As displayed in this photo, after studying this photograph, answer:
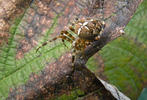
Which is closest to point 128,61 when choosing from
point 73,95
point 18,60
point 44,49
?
point 73,95

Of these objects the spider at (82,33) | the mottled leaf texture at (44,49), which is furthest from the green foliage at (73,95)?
the spider at (82,33)

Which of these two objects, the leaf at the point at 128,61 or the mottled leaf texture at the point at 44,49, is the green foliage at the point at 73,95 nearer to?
the mottled leaf texture at the point at 44,49

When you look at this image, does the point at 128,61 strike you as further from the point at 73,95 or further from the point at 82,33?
the point at 82,33

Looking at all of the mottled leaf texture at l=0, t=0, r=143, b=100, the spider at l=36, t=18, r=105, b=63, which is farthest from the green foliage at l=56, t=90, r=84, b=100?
the spider at l=36, t=18, r=105, b=63

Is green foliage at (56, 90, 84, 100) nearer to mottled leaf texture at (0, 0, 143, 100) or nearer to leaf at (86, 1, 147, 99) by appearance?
mottled leaf texture at (0, 0, 143, 100)

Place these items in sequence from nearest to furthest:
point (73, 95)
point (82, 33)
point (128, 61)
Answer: point (128, 61)
point (73, 95)
point (82, 33)

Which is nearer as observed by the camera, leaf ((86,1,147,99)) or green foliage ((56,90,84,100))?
leaf ((86,1,147,99))

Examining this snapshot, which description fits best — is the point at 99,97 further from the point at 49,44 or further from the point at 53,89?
the point at 49,44
